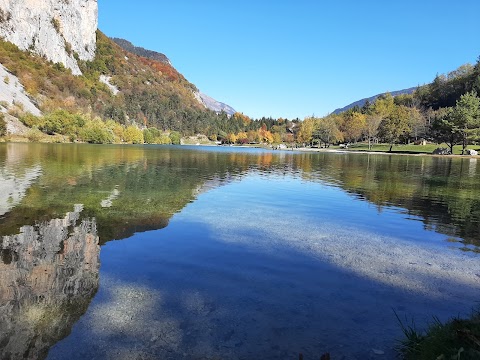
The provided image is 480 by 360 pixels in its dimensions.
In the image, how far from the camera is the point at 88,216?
635 inches

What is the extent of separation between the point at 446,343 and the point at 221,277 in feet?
18.9

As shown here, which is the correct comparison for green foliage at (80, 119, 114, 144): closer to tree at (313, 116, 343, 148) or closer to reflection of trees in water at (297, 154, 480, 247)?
tree at (313, 116, 343, 148)

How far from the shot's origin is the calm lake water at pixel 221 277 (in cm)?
666

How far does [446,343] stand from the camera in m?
5.49

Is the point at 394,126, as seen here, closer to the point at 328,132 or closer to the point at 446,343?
the point at 328,132

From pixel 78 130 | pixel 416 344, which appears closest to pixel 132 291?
pixel 416 344

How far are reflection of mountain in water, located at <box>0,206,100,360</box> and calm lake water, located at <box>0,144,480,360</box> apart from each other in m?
0.04

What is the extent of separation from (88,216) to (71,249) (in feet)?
16.0

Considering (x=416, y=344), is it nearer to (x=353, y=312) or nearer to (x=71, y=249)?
(x=353, y=312)

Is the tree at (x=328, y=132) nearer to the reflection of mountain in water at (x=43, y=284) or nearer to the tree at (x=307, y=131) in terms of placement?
the tree at (x=307, y=131)

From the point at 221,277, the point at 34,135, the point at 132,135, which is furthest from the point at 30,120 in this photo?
the point at 221,277

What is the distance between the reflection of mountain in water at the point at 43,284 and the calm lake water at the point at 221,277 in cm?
4

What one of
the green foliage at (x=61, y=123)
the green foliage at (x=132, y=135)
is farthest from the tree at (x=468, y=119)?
the green foliage at (x=132, y=135)

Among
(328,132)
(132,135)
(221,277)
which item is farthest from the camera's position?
(132,135)
